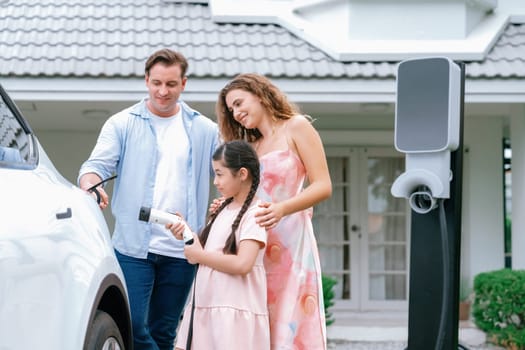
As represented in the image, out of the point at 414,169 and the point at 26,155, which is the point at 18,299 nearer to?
the point at 26,155

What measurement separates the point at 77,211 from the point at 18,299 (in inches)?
30.8

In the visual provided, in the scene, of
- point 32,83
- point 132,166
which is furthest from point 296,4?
point 132,166

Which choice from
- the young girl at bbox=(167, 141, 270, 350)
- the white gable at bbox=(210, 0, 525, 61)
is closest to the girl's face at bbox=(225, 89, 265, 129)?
the young girl at bbox=(167, 141, 270, 350)

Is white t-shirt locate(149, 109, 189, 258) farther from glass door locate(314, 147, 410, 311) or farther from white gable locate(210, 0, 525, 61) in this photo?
glass door locate(314, 147, 410, 311)

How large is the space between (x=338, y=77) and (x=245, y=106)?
4.64m

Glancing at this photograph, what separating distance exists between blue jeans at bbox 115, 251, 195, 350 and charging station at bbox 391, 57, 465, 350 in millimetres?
1088

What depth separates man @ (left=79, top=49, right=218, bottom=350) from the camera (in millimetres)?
3971

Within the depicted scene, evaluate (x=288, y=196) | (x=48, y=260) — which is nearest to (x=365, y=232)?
(x=288, y=196)

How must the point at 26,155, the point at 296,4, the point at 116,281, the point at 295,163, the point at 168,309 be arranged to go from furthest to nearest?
the point at 296,4 → the point at 168,309 → the point at 295,163 → the point at 116,281 → the point at 26,155

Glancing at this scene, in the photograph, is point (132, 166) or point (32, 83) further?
point (32, 83)

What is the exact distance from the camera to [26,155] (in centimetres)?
297

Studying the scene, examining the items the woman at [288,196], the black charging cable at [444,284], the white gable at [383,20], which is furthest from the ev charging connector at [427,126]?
the white gable at [383,20]

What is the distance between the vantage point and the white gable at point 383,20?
29.2 feet

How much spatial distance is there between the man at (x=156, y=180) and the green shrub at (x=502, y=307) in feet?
15.2
